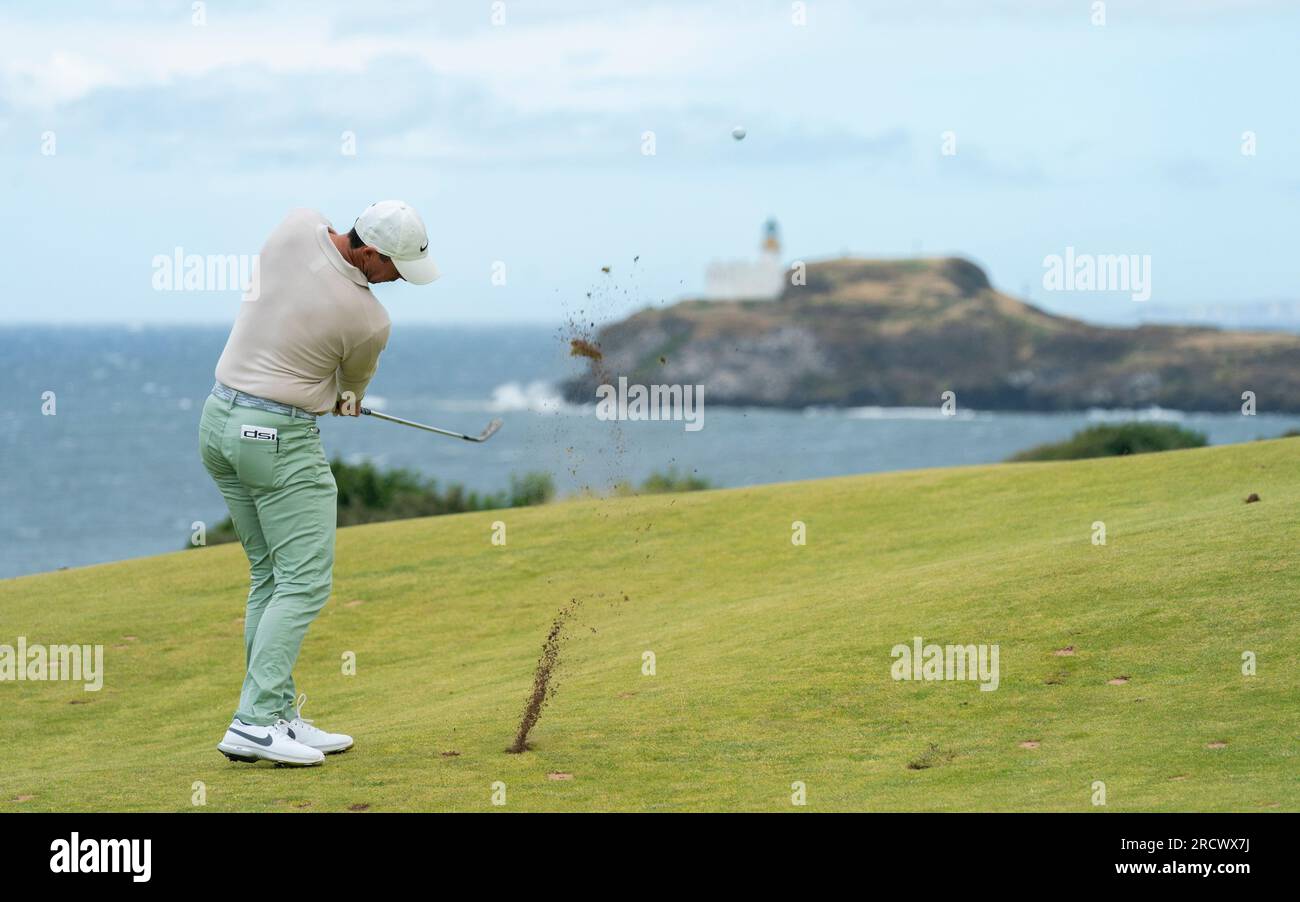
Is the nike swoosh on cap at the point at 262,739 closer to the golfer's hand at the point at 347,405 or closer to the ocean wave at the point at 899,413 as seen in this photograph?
the golfer's hand at the point at 347,405

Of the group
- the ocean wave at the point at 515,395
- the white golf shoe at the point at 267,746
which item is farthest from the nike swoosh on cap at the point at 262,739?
the ocean wave at the point at 515,395

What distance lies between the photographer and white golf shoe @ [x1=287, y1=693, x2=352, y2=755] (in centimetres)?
878

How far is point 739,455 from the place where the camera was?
12162 centimetres

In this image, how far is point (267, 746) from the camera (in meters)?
8.46

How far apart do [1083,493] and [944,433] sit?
460 feet

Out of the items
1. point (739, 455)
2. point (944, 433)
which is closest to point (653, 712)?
point (739, 455)

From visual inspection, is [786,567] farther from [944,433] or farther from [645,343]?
[645,343]

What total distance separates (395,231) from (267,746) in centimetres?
299

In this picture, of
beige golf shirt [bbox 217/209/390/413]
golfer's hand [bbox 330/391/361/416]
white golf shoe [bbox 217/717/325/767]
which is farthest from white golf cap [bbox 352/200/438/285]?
white golf shoe [bbox 217/717/325/767]
